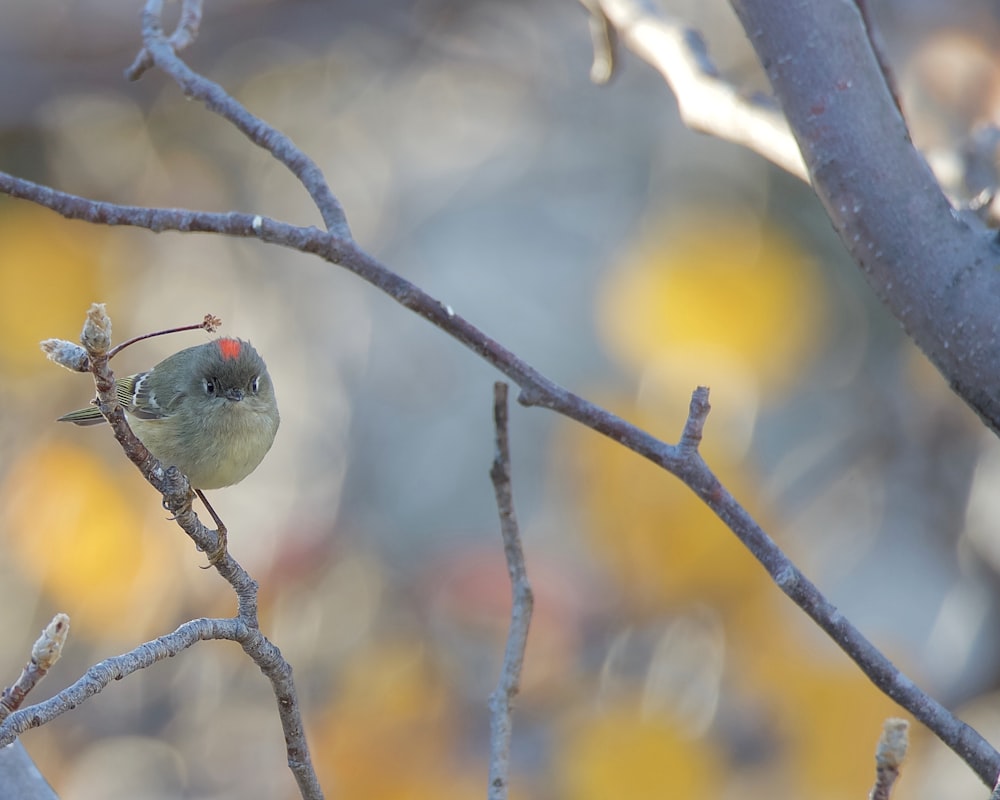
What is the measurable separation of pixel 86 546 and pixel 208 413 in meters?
1.55

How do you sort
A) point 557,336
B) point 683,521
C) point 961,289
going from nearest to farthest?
1. point 961,289
2. point 683,521
3. point 557,336

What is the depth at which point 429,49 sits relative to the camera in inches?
143

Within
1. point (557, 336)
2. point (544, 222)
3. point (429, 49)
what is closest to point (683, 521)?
point (557, 336)

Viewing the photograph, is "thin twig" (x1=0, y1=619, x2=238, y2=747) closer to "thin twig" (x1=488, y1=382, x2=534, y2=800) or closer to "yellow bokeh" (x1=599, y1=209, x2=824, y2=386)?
"thin twig" (x1=488, y1=382, x2=534, y2=800)

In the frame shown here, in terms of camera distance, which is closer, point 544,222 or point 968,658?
point 968,658

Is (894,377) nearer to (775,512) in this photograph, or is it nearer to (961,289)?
(775,512)

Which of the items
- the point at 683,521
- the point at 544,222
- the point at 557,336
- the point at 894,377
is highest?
the point at 544,222

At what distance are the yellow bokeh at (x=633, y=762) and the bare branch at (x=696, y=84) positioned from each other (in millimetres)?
1686

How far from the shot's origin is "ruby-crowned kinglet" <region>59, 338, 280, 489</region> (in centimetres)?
140

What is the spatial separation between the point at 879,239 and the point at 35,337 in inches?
104

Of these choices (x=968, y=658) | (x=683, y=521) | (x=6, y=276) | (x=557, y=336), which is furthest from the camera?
(x=557, y=336)

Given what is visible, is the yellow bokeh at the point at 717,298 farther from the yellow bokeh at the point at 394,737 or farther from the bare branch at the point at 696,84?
the bare branch at the point at 696,84

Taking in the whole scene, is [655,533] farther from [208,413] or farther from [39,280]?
[39,280]

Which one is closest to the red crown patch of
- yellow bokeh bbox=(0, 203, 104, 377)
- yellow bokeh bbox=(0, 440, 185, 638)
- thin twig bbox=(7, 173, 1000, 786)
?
thin twig bbox=(7, 173, 1000, 786)
